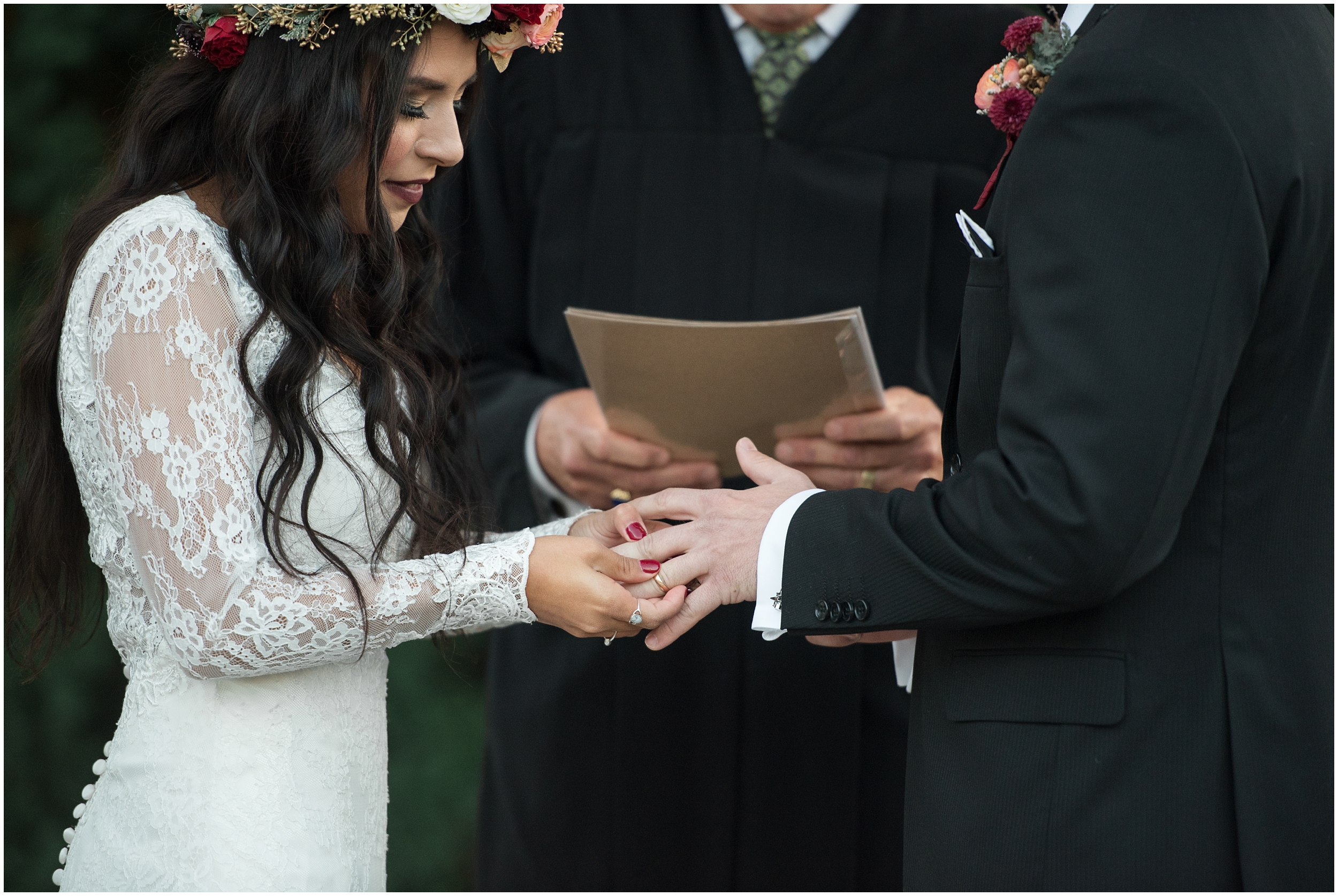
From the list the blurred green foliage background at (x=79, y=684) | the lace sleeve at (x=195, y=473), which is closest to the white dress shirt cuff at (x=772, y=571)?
the lace sleeve at (x=195, y=473)

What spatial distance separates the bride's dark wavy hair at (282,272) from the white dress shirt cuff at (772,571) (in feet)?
1.68

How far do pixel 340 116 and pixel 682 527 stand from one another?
0.76 m

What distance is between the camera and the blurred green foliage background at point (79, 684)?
3828mm

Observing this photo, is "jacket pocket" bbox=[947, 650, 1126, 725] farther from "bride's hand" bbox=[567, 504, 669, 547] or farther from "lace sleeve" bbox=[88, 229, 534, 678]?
"lace sleeve" bbox=[88, 229, 534, 678]

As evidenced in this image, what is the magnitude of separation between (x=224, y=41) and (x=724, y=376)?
928mm

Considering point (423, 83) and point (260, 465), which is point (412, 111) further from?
point (260, 465)

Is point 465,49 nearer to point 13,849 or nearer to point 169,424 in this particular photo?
point 169,424

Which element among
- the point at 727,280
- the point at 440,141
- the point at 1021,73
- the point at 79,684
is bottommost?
the point at 79,684

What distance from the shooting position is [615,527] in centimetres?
205

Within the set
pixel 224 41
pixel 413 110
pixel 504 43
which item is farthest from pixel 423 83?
pixel 224 41

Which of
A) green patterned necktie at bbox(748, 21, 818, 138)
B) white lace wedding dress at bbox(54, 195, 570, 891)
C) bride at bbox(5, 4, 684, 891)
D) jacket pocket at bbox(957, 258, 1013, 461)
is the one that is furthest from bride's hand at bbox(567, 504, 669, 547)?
green patterned necktie at bbox(748, 21, 818, 138)

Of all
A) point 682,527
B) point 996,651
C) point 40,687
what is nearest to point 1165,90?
point 996,651

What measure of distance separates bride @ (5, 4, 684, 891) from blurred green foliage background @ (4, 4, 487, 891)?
5.34 ft

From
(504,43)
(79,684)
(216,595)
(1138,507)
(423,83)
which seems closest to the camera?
(1138,507)
